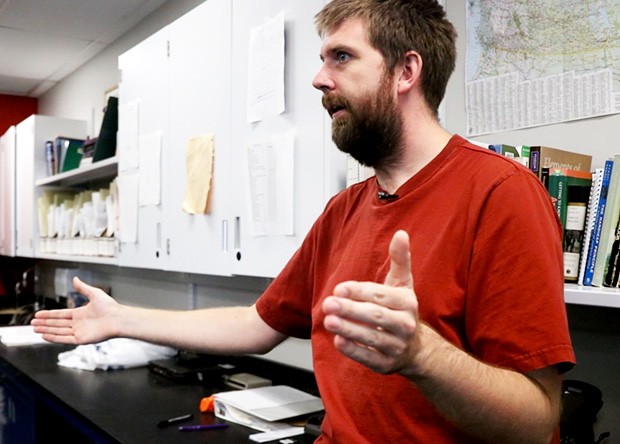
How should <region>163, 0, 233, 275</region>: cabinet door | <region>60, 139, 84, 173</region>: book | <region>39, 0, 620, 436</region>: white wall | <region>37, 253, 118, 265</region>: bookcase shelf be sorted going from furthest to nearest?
<region>60, 139, 84, 173</region>: book < <region>37, 253, 118, 265</region>: bookcase shelf < <region>163, 0, 233, 275</region>: cabinet door < <region>39, 0, 620, 436</region>: white wall

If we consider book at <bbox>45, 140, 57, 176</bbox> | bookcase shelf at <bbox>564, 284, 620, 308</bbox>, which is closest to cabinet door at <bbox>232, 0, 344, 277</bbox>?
bookcase shelf at <bbox>564, 284, 620, 308</bbox>

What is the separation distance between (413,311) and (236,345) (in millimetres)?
830

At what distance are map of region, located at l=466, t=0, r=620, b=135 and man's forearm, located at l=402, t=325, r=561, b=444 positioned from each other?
789 mm

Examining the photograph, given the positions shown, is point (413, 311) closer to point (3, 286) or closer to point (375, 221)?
point (375, 221)

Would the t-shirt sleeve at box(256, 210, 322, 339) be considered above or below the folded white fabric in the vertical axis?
above

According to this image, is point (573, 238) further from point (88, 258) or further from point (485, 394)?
point (88, 258)

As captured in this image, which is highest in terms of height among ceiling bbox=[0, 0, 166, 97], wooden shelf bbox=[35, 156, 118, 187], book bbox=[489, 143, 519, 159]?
ceiling bbox=[0, 0, 166, 97]

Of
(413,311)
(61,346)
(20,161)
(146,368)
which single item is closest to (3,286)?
(20,161)

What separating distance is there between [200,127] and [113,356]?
0.92 m

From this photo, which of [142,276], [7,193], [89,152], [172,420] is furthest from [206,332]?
[7,193]

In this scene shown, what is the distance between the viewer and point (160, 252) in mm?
2320

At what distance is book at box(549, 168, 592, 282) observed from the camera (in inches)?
47.6

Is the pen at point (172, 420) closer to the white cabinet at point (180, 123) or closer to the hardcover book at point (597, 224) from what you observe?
the white cabinet at point (180, 123)

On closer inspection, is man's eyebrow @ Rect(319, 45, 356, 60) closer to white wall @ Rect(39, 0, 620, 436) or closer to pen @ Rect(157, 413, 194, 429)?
white wall @ Rect(39, 0, 620, 436)
